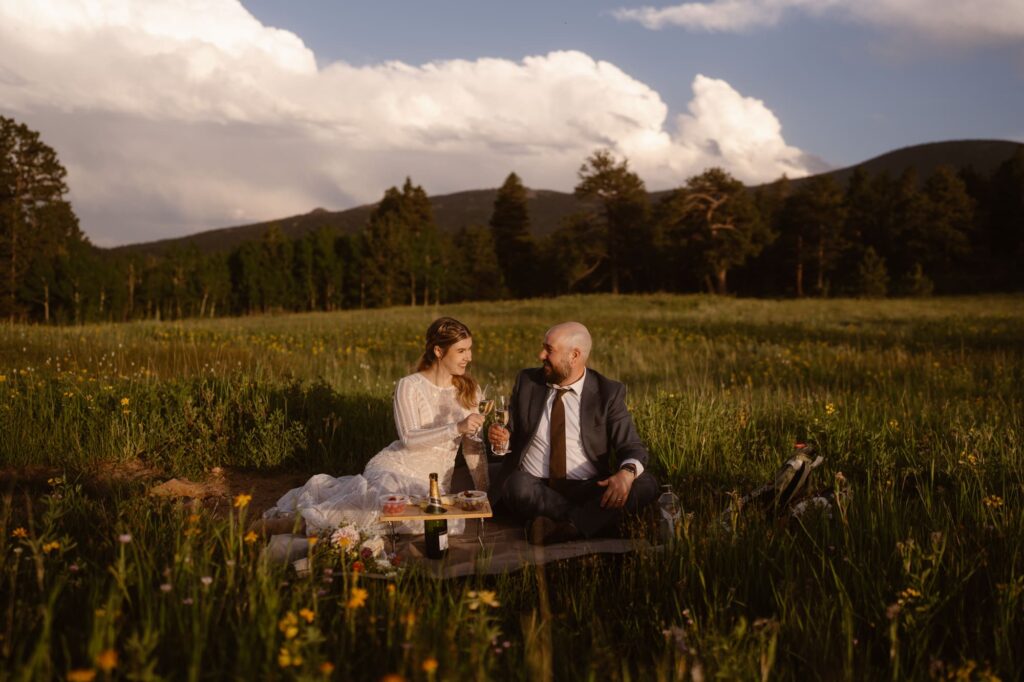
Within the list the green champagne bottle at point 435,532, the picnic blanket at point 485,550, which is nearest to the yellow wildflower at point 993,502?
the picnic blanket at point 485,550

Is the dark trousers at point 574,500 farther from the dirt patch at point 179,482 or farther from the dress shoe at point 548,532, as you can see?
the dirt patch at point 179,482

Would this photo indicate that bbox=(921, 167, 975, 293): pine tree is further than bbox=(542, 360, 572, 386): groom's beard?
Yes

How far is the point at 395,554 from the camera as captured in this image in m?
4.70

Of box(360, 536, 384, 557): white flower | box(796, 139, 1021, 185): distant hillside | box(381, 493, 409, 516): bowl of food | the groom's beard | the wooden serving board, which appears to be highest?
box(796, 139, 1021, 185): distant hillside

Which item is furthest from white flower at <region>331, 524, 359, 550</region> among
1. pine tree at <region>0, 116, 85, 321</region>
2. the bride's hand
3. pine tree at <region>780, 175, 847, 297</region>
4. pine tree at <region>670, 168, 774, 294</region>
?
pine tree at <region>780, 175, 847, 297</region>

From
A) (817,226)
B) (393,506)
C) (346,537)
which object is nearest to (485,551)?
(393,506)

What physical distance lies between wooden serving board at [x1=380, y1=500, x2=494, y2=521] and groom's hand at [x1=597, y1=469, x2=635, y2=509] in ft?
2.89

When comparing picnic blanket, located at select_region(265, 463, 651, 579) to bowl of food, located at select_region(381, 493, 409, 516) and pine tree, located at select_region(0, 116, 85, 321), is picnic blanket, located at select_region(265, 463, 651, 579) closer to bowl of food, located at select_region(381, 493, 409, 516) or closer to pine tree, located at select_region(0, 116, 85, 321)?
bowl of food, located at select_region(381, 493, 409, 516)

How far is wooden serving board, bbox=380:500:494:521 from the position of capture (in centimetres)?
462

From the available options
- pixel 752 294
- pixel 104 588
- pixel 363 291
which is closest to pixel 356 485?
pixel 104 588

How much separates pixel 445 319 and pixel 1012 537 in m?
3.99

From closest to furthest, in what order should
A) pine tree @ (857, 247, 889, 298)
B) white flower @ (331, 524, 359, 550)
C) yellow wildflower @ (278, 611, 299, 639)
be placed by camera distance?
yellow wildflower @ (278, 611, 299, 639) → white flower @ (331, 524, 359, 550) → pine tree @ (857, 247, 889, 298)

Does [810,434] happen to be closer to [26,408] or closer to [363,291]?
[26,408]

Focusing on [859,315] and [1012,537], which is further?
[859,315]
